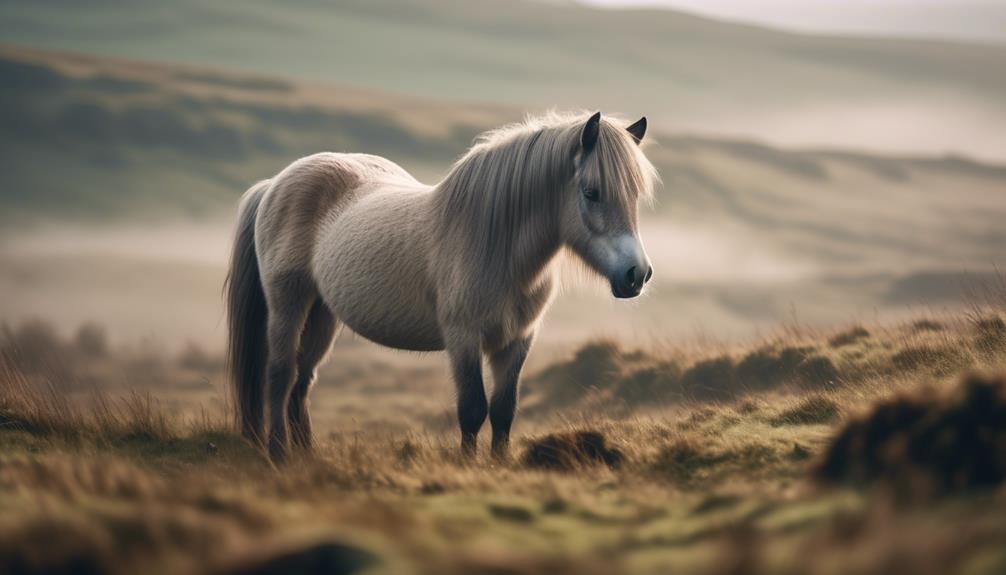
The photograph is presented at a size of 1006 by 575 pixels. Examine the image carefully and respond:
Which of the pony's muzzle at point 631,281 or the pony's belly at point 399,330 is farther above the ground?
the pony's muzzle at point 631,281

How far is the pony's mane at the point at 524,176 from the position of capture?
6793mm

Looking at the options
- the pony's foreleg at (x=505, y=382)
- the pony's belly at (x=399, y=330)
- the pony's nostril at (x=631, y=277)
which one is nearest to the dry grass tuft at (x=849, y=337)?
the pony's foreleg at (x=505, y=382)

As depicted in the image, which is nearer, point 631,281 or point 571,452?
point 571,452

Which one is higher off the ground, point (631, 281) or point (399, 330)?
point (631, 281)

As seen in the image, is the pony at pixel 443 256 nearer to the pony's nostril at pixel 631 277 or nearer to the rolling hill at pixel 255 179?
the pony's nostril at pixel 631 277

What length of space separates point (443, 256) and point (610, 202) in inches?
60.1

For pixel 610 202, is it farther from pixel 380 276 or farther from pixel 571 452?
pixel 380 276

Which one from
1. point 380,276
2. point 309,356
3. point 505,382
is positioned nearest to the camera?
point 505,382

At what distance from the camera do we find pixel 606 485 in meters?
5.55

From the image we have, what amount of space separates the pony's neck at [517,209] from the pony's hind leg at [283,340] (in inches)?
91.0

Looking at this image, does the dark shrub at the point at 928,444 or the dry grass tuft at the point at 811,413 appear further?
the dry grass tuft at the point at 811,413

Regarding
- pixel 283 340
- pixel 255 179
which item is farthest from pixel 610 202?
pixel 255 179

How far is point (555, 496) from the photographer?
490 cm

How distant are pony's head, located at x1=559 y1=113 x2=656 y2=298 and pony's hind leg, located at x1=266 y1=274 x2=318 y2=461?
3.35 meters
